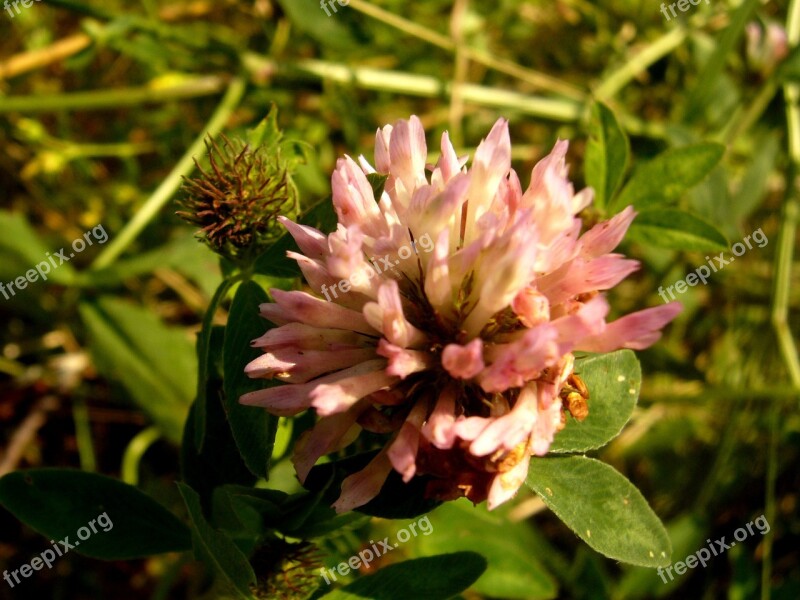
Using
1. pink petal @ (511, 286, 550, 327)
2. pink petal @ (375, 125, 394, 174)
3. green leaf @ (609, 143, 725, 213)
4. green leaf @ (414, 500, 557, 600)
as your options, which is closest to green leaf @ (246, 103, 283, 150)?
pink petal @ (375, 125, 394, 174)

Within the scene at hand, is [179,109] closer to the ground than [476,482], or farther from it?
farther from it

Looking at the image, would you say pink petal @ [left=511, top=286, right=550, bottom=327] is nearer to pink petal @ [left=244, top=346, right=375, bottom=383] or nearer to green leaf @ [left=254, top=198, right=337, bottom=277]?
pink petal @ [left=244, top=346, right=375, bottom=383]

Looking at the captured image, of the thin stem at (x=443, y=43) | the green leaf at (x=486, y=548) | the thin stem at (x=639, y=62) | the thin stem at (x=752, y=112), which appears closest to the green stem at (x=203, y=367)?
the green leaf at (x=486, y=548)

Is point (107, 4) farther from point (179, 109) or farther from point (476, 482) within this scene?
point (476, 482)

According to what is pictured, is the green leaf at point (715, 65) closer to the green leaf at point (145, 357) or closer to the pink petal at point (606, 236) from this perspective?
the pink petal at point (606, 236)

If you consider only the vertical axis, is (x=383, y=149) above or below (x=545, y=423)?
above

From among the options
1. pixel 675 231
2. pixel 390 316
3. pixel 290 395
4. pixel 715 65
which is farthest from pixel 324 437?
pixel 715 65

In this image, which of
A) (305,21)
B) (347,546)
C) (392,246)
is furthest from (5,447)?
(392,246)

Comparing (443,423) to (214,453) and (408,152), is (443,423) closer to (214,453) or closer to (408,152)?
Answer: (408,152)
